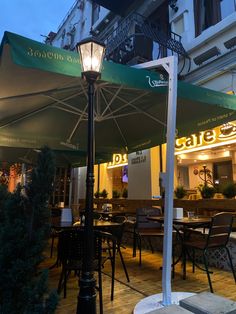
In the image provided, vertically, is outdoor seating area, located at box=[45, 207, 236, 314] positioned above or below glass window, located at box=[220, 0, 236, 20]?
below

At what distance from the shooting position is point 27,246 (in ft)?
4.99

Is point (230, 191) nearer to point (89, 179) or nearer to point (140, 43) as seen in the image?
point (89, 179)

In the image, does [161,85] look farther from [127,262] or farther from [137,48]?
[137,48]

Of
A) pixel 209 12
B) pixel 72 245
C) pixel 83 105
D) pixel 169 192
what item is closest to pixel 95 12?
pixel 209 12

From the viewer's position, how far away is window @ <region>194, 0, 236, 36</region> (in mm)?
6363

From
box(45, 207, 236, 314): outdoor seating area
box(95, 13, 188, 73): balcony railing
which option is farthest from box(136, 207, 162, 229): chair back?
box(95, 13, 188, 73): balcony railing

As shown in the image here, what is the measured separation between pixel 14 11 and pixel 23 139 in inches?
4326

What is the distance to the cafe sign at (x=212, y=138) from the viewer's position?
5820 mm

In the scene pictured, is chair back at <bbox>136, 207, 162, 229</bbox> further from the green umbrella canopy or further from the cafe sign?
the cafe sign

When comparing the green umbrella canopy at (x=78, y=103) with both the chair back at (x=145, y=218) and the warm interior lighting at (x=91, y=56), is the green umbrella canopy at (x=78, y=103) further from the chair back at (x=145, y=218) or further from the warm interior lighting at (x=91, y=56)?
the chair back at (x=145, y=218)

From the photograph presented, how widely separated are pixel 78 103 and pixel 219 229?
2.80 metres

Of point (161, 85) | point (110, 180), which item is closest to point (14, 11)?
point (110, 180)

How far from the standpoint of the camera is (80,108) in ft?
14.5

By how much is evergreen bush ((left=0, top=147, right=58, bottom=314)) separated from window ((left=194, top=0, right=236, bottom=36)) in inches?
260
